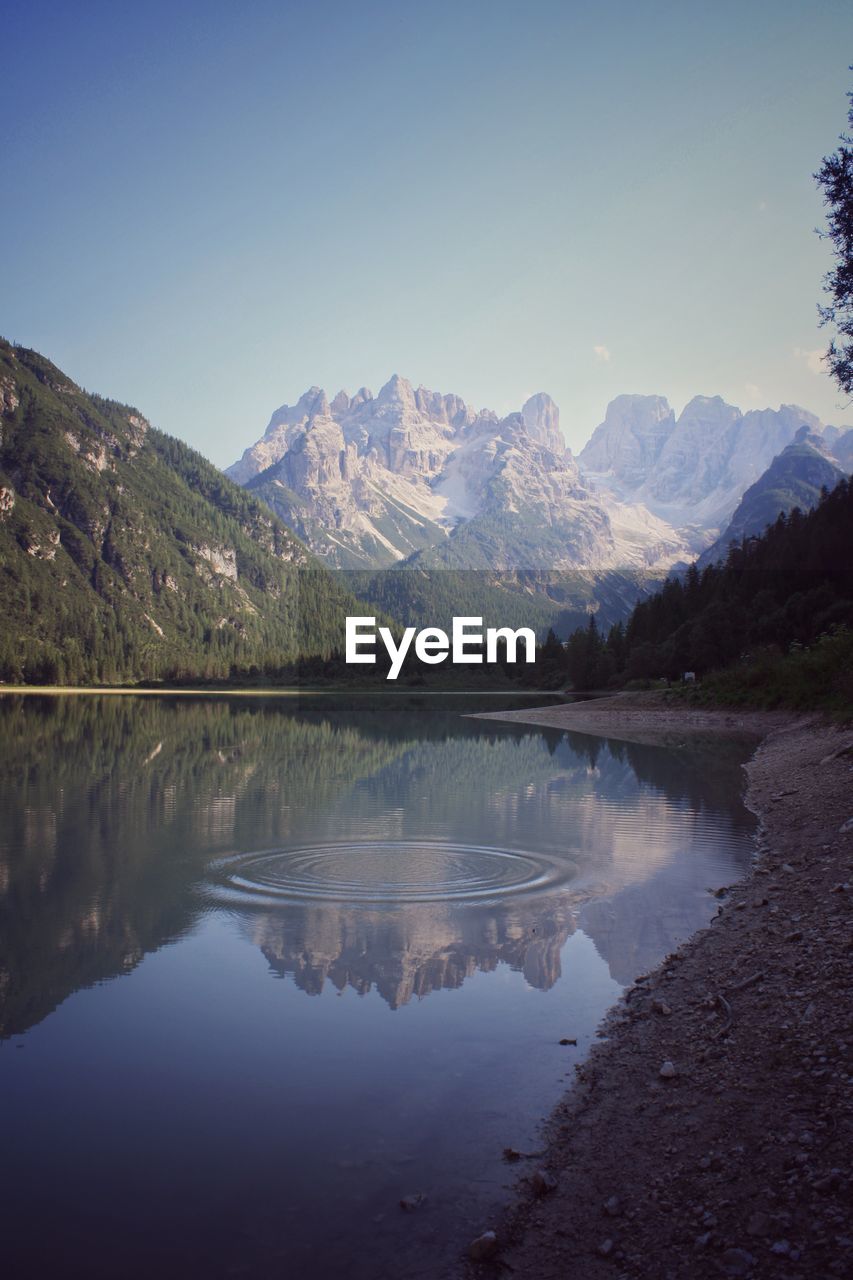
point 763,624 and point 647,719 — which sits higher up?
point 763,624

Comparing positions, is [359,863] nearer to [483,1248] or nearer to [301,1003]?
[301,1003]

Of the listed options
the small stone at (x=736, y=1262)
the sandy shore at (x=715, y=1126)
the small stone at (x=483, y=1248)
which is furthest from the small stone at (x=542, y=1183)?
the small stone at (x=736, y=1262)

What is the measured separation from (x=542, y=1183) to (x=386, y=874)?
1187cm

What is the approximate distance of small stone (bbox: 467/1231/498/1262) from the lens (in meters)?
6.46

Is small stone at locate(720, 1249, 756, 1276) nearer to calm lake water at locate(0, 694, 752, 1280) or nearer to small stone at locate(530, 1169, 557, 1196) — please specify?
small stone at locate(530, 1169, 557, 1196)

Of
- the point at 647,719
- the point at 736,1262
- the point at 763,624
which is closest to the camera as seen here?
the point at 736,1262

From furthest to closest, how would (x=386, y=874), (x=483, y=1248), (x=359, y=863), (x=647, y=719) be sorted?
(x=647, y=719), (x=359, y=863), (x=386, y=874), (x=483, y=1248)

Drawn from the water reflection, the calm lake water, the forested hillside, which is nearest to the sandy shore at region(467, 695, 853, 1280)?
the calm lake water

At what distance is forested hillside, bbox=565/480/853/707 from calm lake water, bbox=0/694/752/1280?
31.6 metres

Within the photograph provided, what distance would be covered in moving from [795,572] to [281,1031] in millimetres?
90604

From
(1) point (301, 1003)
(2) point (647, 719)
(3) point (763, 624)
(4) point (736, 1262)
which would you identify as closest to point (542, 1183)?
(4) point (736, 1262)

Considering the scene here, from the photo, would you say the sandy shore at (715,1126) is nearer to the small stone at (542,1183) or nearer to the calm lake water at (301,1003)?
the small stone at (542,1183)

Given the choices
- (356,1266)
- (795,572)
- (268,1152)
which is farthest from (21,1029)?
(795,572)

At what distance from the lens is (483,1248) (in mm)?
6488
